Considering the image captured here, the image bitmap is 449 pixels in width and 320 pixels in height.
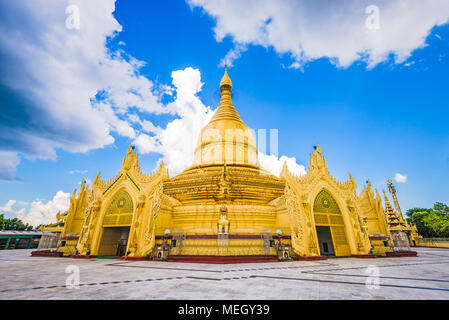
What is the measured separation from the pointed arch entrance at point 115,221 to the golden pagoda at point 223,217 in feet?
0.23

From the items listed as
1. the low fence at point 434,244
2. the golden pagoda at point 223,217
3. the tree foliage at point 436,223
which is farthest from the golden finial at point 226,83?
the tree foliage at point 436,223

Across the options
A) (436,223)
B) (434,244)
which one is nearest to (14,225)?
(434,244)

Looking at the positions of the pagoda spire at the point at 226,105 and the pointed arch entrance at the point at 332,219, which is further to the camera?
the pagoda spire at the point at 226,105

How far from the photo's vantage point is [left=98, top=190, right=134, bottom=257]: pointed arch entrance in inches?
585

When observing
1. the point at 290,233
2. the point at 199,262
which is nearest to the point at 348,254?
the point at 290,233

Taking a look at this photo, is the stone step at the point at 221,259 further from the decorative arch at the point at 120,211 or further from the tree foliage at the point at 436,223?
the tree foliage at the point at 436,223

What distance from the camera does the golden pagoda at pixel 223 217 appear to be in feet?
39.0

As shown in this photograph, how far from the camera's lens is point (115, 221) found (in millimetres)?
15102

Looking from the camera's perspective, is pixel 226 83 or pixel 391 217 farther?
pixel 226 83

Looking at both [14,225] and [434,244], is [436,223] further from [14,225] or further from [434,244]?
[14,225]

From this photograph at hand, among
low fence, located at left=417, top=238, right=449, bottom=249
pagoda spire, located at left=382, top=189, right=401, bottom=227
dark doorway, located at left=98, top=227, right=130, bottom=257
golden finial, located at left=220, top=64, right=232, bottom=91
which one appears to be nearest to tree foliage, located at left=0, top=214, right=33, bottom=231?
dark doorway, located at left=98, top=227, right=130, bottom=257

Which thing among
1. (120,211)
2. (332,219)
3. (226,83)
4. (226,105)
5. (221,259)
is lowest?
(221,259)

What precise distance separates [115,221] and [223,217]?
8267 millimetres

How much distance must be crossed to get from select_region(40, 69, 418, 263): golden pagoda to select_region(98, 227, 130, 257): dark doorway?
0.23ft
